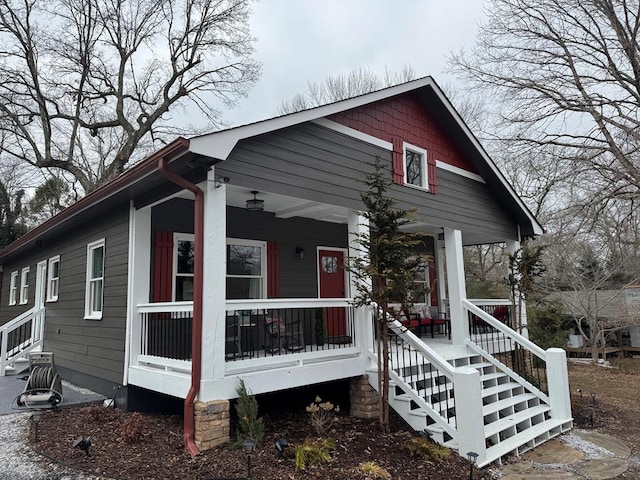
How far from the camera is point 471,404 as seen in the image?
5.25m

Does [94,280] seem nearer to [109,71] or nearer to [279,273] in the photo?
[279,273]

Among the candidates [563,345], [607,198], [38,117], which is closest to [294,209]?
[607,198]

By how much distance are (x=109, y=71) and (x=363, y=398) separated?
20.2m

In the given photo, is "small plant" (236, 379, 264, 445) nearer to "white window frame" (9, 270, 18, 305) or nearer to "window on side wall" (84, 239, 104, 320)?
"window on side wall" (84, 239, 104, 320)

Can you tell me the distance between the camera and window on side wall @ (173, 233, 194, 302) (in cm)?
738

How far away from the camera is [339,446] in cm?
524

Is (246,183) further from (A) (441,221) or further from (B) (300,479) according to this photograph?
(A) (441,221)

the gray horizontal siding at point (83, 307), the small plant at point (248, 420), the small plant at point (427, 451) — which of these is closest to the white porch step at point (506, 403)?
the small plant at point (427, 451)

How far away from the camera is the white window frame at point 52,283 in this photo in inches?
398

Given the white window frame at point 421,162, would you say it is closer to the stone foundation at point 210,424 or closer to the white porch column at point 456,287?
the white porch column at point 456,287

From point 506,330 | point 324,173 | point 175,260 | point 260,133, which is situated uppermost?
point 260,133

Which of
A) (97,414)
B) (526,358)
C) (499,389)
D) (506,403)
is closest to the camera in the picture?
(97,414)

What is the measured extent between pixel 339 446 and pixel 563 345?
12320mm

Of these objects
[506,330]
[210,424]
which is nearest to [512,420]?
[506,330]
